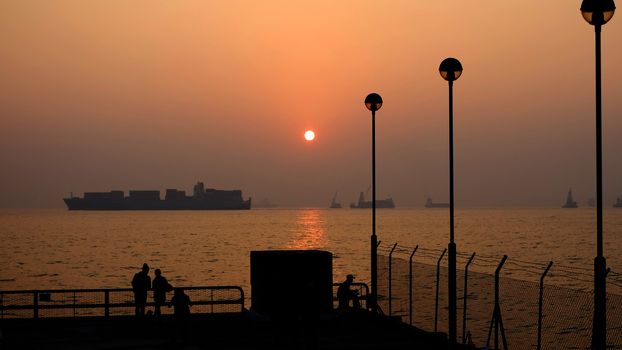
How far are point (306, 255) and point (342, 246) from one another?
434 feet

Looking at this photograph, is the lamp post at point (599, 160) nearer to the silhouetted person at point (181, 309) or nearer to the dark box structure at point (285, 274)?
the dark box structure at point (285, 274)

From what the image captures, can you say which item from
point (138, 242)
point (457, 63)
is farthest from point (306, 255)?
point (138, 242)

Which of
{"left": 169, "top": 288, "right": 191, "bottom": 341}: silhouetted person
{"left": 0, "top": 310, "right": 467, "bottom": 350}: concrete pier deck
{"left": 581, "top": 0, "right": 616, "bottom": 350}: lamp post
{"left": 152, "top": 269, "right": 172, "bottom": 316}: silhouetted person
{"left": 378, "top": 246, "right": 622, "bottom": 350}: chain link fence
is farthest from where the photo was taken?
{"left": 378, "top": 246, "right": 622, "bottom": 350}: chain link fence

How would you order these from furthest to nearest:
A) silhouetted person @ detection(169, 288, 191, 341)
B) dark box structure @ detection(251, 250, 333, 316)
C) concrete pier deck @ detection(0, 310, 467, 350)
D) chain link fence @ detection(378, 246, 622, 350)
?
chain link fence @ detection(378, 246, 622, 350) → silhouetted person @ detection(169, 288, 191, 341) → concrete pier deck @ detection(0, 310, 467, 350) → dark box structure @ detection(251, 250, 333, 316)

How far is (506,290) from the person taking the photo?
71.2 metres

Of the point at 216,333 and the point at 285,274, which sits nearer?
the point at 285,274

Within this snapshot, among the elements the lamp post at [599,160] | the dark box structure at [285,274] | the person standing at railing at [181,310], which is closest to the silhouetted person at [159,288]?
the person standing at railing at [181,310]

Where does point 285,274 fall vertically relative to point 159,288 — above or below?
above

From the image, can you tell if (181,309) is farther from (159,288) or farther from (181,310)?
(159,288)

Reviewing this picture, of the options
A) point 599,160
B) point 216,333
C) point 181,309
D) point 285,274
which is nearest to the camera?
point 599,160

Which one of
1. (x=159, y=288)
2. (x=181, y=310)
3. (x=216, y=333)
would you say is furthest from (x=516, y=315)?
(x=181, y=310)

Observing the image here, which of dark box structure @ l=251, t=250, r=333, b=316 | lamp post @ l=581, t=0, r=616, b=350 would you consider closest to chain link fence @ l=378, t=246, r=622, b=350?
dark box structure @ l=251, t=250, r=333, b=316

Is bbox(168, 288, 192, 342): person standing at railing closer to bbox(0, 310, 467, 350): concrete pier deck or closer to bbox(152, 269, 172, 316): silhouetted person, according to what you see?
bbox(0, 310, 467, 350): concrete pier deck

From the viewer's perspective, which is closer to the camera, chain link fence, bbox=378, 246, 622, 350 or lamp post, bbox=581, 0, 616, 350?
lamp post, bbox=581, 0, 616, 350
